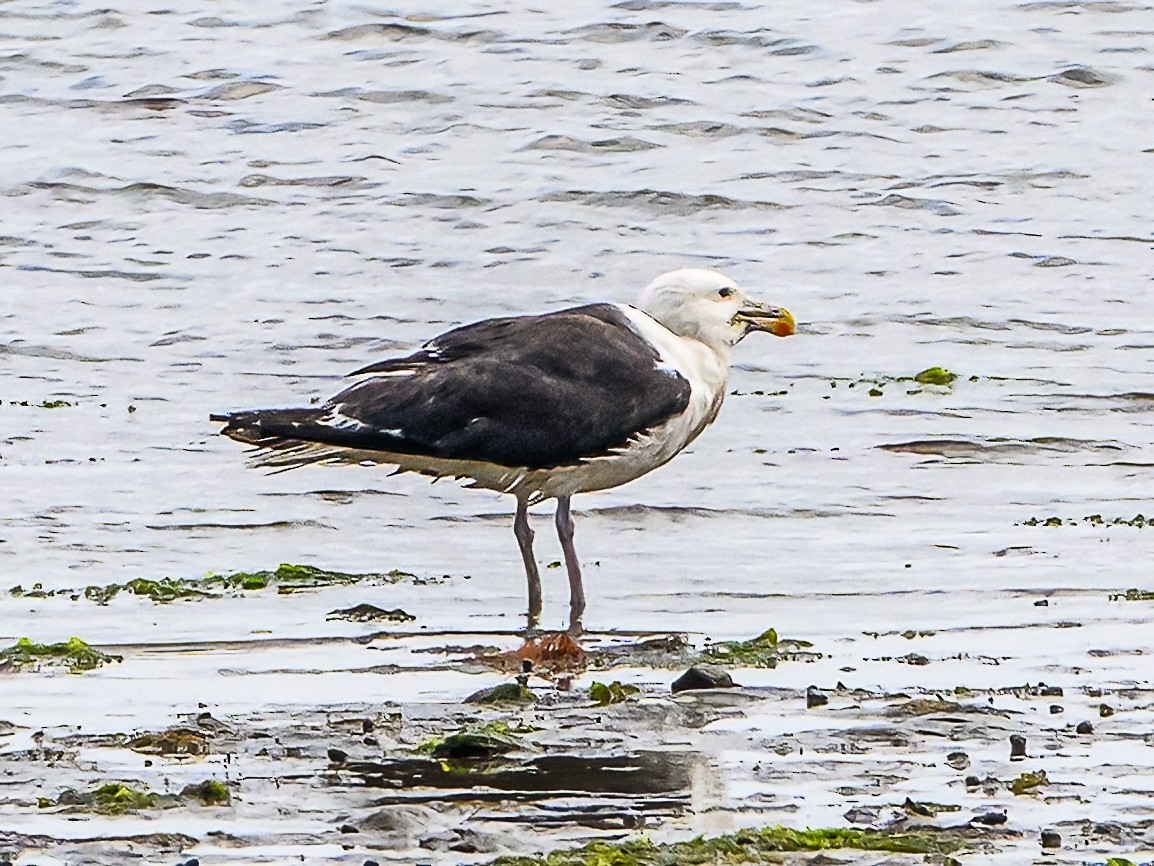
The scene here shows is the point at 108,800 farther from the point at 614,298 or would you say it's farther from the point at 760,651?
the point at 614,298

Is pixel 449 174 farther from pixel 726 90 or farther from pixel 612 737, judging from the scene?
pixel 612 737

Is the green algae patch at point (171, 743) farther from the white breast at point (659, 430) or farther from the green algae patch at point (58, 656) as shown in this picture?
the white breast at point (659, 430)

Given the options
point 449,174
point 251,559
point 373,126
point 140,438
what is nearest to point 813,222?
point 449,174

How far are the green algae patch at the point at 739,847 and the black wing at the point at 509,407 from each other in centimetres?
319

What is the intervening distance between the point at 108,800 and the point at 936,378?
741cm

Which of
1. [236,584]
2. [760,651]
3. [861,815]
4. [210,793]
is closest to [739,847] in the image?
[861,815]

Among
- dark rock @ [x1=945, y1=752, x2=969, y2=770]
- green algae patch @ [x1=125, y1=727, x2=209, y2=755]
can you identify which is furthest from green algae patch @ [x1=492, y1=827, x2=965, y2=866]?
green algae patch @ [x1=125, y1=727, x2=209, y2=755]

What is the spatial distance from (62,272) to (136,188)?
2.29 m

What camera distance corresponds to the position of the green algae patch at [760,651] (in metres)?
6.68

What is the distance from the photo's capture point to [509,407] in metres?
7.79

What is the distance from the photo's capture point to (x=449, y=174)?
16750 millimetres

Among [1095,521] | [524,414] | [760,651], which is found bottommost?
[1095,521]

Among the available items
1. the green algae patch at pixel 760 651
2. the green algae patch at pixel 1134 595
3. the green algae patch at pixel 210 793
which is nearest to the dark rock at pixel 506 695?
the green algae patch at pixel 760 651

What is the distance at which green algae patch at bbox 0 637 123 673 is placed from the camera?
6.61 m
